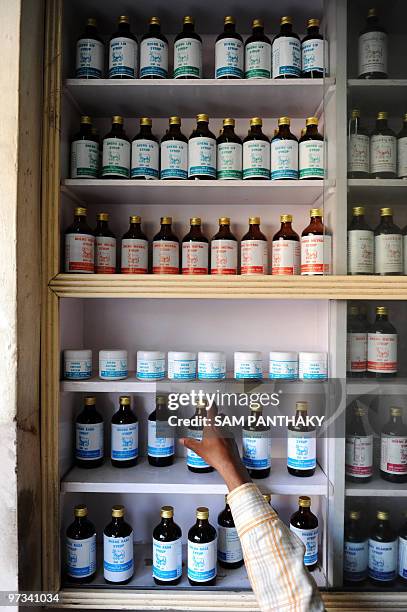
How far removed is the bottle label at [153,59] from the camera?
1.17m

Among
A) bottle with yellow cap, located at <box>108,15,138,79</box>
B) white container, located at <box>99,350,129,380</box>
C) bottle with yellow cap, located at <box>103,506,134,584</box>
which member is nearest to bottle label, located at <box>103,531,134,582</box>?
bottle with yellow cap, located at <box>103,506,134,584</box>

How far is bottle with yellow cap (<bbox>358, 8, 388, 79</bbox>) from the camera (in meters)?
1.09

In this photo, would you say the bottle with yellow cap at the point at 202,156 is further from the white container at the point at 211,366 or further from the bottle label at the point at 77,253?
the white container at the point at 211,366

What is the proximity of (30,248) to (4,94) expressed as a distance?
333mm

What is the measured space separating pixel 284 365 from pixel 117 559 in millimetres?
648

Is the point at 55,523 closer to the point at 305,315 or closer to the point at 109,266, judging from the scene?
the point at 109,266

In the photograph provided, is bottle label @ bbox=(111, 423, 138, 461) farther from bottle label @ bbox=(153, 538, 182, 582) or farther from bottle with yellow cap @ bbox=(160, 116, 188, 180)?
bottle with yellow cap @ bbox=(160, 116, 188, 180)

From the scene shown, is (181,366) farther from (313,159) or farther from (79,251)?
(313,159)

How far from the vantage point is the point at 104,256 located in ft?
3.92

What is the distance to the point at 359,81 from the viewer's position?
3.59 ft

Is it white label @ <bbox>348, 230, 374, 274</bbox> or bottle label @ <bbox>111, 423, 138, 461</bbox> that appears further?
bottle label @ <bbox>111, 423, 138, 461</bbox>

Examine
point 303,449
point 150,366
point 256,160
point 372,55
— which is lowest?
point 303,449

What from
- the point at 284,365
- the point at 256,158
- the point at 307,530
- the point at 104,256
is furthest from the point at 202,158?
the point at 307,530

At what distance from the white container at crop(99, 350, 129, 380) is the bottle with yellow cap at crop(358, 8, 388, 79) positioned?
0.94m
